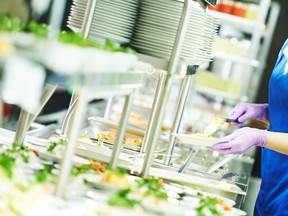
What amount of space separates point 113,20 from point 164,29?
0.22m

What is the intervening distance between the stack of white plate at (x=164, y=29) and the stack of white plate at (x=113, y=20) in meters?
0.03

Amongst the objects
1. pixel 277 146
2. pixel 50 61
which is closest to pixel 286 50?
pixel 277 146

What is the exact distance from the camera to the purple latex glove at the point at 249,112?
396 centimetres

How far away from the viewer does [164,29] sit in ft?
9.04

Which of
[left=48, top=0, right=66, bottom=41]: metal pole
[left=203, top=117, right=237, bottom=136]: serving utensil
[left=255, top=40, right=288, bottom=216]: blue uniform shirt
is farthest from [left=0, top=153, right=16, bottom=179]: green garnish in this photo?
[left=48, top=0, right=66, bottom=41]: metal pole

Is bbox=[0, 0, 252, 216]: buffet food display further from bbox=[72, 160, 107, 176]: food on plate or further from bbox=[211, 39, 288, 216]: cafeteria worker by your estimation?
bbox=[211, 39, 288, 216]: cafeteria worker

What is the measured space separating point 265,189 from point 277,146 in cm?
50

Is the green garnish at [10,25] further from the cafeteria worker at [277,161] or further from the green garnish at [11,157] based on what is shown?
the cafeteria worker at [277,161]

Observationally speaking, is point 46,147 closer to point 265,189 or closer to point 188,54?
point 188,54

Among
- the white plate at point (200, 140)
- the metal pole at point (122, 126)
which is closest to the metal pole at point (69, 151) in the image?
the metal pole at point (122, 126)

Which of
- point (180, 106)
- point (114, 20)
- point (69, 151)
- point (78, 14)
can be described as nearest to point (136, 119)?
point (180, 106)

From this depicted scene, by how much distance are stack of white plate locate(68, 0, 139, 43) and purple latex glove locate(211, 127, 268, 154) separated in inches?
29.7

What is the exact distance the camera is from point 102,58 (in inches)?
80.5

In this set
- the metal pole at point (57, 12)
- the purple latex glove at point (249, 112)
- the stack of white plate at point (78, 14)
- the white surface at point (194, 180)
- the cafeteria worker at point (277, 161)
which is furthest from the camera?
the metal pole at point (57, 12)
